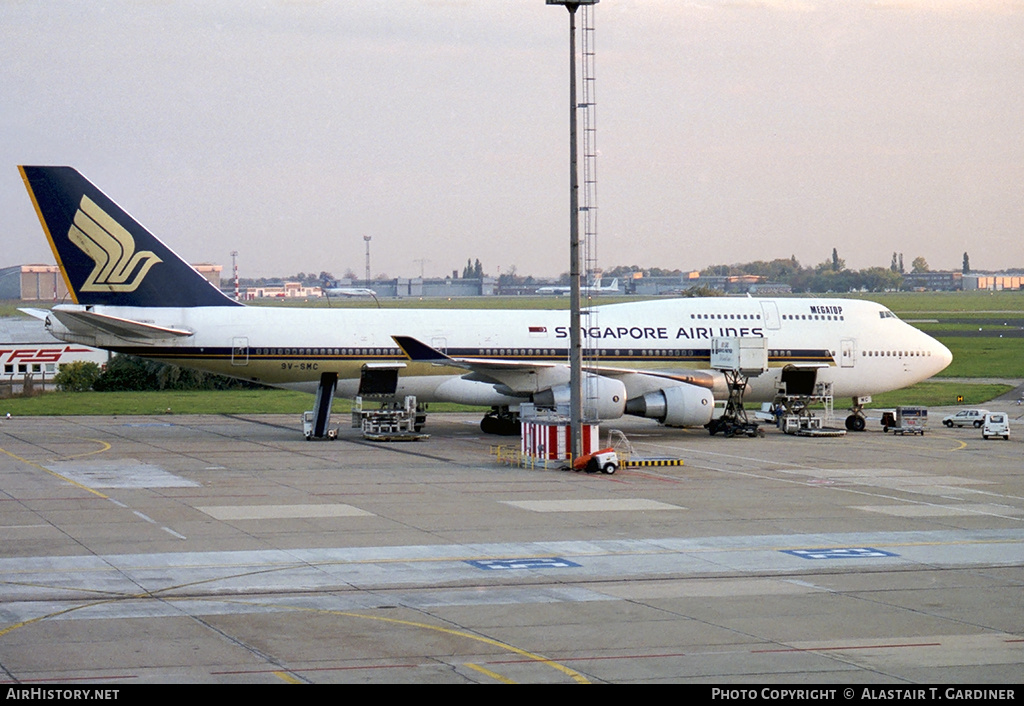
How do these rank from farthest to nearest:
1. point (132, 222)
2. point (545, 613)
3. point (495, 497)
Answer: point (132, 222)
point (495, 497)
point (545, 613)

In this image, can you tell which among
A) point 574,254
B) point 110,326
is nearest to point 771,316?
point 574,254

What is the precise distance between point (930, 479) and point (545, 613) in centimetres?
1934

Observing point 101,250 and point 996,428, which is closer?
point 101,250

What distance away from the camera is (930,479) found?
32406 mm

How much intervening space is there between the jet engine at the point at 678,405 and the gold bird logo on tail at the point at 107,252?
17.8 m

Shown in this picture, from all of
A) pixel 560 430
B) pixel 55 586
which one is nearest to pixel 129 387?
pixel 560 430

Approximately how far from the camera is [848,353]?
4756 cm

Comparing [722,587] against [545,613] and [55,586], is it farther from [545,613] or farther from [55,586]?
[55,586]

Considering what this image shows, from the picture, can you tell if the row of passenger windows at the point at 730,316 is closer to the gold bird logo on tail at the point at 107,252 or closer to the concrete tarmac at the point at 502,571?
the concrete tarmac at the point at 502,571

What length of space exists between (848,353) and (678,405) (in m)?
8.99

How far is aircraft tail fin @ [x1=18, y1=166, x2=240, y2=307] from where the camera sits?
40750mm

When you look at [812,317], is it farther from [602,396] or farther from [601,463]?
[601,463]

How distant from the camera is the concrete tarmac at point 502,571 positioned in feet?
45.1
